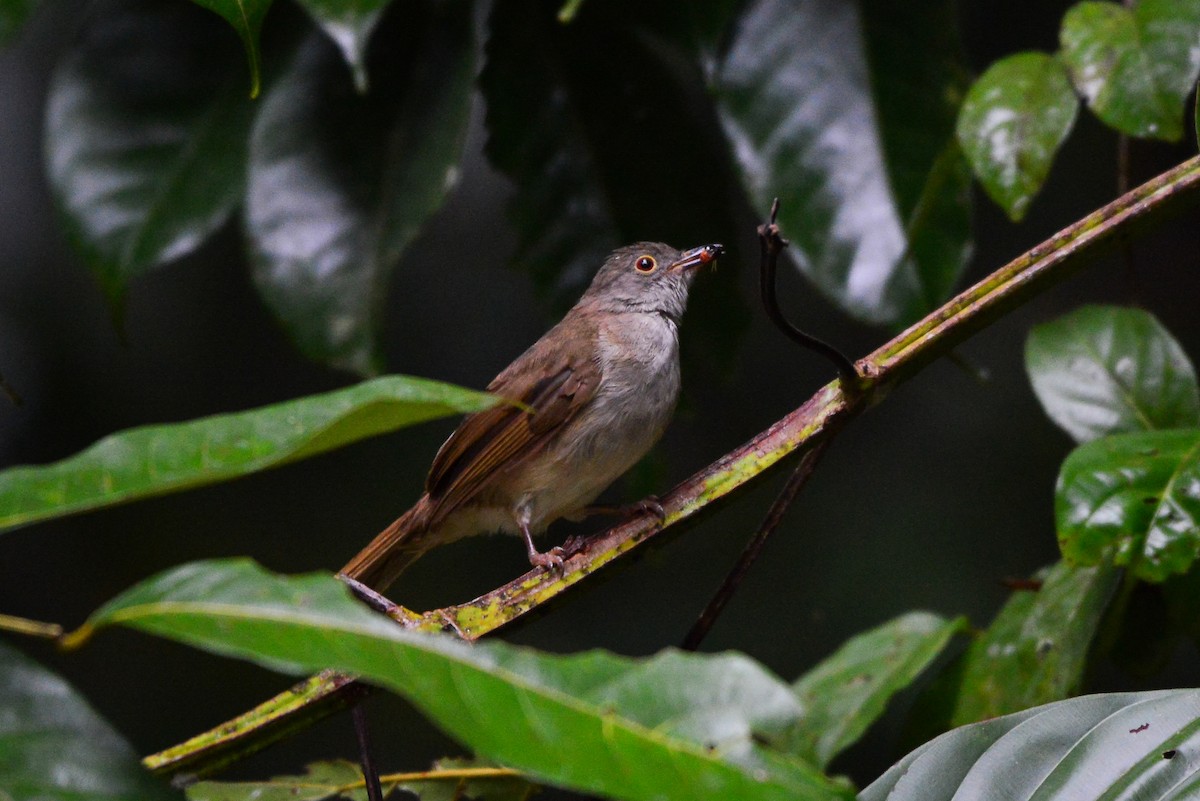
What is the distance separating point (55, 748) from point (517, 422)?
1.63m

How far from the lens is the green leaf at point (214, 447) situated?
1049mm

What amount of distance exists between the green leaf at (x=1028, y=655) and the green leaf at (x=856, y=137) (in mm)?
710

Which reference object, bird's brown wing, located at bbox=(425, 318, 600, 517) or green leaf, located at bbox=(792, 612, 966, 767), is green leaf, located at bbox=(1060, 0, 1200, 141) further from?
bird's brown wing, located at bbox=(425, 318, 600, 517)

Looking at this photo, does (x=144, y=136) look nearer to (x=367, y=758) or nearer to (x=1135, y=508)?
(x=367, y=758)

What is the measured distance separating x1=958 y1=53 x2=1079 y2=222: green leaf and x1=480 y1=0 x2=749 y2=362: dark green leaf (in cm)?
96

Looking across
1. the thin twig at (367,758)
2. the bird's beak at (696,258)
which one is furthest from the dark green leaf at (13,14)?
the thin twig at (367,758)

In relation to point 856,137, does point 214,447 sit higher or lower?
lower

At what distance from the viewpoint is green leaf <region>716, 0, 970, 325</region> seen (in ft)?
8.84

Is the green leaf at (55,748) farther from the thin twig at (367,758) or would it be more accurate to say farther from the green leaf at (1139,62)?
the green leaf at (1139,62)

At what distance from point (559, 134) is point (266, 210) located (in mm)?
807

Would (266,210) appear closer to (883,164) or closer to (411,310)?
(883,164)

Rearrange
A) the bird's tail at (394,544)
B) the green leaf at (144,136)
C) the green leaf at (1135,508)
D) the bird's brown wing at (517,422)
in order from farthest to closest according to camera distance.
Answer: the green leaf at (144,136) → the bird's brown wing at (517,422) → the bird's tail at (394,544) → the green leaf at (1135,508)

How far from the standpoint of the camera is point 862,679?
249cm

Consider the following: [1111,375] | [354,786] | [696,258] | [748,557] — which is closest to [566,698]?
[748,557]
